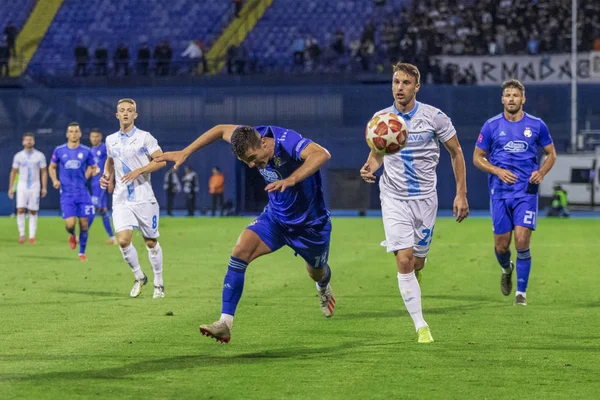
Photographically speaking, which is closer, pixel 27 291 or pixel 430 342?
pixel 430 342

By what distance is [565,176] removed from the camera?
37.3m

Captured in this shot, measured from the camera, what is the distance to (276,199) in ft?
30.7

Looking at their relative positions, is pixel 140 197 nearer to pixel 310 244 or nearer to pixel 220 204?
pixel 310 244

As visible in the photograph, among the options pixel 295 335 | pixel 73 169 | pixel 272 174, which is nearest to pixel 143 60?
pixel 73 169

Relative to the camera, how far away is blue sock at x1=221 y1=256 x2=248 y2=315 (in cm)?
902

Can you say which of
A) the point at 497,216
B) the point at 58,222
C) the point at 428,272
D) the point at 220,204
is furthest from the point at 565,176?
the point at 497,216

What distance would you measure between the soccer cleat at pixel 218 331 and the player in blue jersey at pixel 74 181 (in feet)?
37.5

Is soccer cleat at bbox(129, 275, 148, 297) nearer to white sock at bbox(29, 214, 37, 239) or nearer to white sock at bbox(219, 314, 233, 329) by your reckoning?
white sock at bbox(219, 314, 233, 329)

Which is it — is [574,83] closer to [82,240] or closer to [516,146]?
[82,240]

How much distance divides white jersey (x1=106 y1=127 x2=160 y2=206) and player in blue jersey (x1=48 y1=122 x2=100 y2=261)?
6353mm

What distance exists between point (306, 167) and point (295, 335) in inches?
78.9

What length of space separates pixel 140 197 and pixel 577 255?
10.1 metres

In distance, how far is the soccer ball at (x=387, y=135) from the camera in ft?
30.4

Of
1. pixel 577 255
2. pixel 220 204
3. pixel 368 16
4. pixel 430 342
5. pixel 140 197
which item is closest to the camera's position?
pixel 430 342
